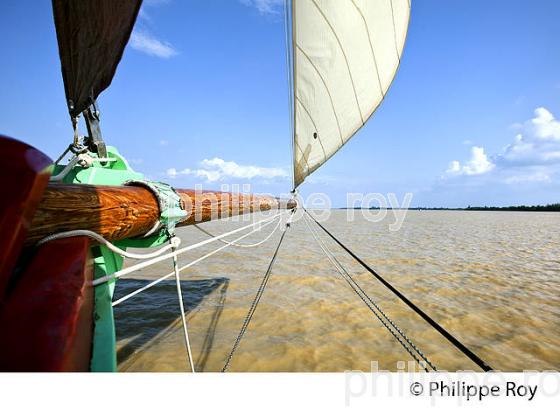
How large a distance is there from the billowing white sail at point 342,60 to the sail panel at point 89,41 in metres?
3.59

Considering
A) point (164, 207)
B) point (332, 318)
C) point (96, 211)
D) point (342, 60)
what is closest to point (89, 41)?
point (164, 207)

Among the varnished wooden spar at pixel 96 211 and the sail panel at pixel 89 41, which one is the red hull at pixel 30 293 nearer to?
the varnished wooden spar at pixel 96 211

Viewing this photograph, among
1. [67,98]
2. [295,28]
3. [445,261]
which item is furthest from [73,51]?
[445,261]

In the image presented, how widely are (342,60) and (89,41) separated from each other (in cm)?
427

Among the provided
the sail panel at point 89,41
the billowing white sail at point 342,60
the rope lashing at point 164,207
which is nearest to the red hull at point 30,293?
the rope lashing at point 164,207

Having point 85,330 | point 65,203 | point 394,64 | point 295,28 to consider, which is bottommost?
point 85,330

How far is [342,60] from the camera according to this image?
5.07 m

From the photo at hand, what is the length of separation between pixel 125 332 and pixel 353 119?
5.34 meters

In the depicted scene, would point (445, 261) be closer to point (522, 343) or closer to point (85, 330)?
point (522, 343)

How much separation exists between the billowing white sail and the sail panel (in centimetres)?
359

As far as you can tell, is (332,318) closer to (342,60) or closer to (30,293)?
(30,293)

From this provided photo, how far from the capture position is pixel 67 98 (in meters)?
2.22

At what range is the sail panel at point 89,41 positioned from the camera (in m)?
1.72

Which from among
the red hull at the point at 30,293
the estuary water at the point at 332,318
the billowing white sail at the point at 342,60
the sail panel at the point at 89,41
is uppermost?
the billowing white sail at the point at 342,60
